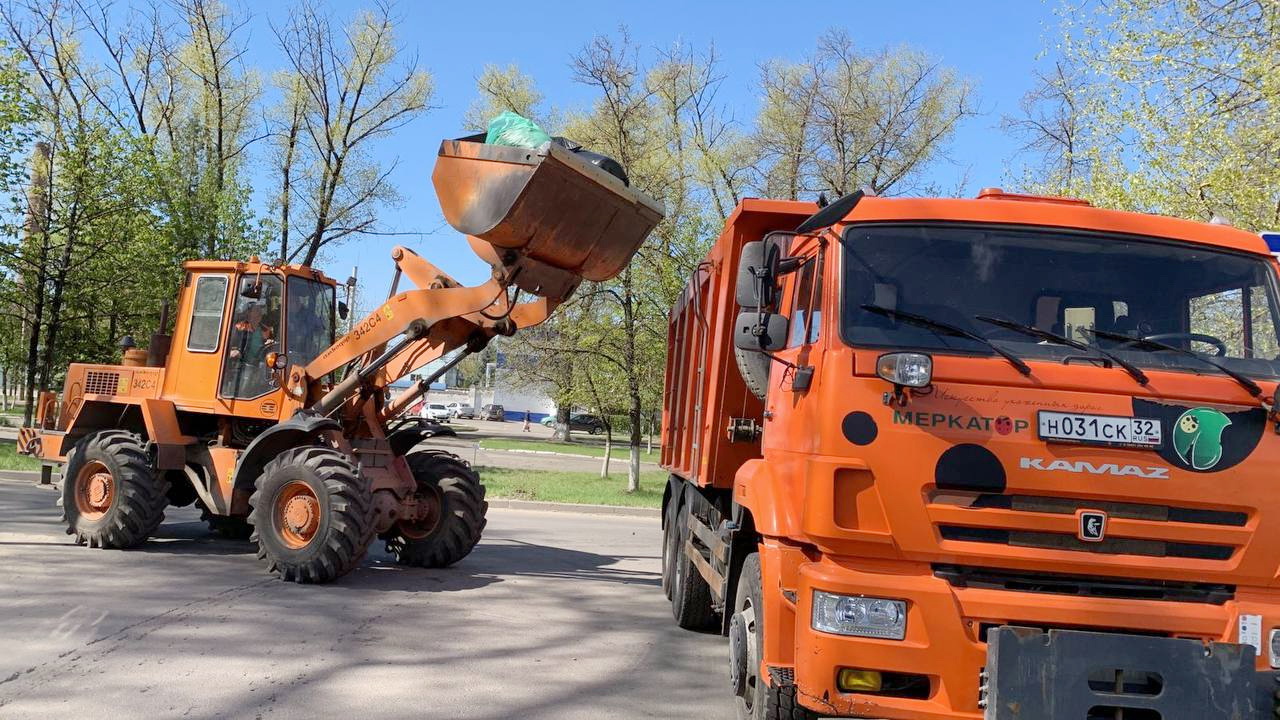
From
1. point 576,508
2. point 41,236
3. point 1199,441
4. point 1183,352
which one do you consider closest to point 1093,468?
point 1199,441

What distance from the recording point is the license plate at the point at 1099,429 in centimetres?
428

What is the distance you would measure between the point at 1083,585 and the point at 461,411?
3118 inches

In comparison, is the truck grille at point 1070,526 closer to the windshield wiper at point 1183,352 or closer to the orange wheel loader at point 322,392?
the windshield wiper at point 1183,352

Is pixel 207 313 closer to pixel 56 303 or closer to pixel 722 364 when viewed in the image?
pixel 722 364

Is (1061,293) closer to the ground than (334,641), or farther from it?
farther from it

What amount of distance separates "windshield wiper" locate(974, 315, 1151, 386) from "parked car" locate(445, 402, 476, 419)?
69.2 m

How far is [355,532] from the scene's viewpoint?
29.5ft

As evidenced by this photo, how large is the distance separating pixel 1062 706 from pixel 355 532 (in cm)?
657

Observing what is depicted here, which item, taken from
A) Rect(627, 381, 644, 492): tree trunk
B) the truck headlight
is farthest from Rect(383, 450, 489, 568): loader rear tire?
Rect(627, 381, 644, 492): tree trunk

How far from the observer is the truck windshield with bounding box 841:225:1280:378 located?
458 centimetres

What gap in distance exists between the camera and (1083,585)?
4270mm

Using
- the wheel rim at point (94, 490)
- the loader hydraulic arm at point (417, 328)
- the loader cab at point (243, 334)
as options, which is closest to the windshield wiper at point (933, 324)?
the loader hydraulic arm at point (417, 328)

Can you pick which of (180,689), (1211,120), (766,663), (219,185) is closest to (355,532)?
(180,689)

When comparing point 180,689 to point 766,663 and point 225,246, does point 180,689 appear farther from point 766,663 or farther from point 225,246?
point 225,246
